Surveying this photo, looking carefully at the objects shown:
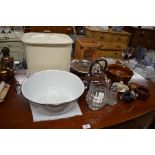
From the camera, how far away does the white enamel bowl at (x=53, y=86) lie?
88cm

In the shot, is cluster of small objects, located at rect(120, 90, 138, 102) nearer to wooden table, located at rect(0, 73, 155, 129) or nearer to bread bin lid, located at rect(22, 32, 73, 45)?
wooden table, located at rect(0, 73, 155, 129)

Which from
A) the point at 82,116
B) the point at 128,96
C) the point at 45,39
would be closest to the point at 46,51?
the point at 45,39

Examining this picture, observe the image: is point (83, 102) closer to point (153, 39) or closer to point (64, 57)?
point (64, 57)

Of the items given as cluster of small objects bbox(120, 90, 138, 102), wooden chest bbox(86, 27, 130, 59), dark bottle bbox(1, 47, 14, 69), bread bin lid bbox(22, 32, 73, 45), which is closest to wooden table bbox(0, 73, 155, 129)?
cluster of small objects bbox(120, 90, 138, 102)

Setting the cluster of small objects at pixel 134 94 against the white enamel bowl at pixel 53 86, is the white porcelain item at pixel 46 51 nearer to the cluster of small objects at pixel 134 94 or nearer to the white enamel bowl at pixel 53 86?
the white enamel bowl at pixel 53 86

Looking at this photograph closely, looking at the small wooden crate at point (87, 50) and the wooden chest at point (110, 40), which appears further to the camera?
the wooden chest at point (110, 40)

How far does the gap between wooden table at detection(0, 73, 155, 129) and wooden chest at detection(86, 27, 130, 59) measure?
66.3 inches

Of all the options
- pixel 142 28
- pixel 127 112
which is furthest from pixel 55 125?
pixel 142 28

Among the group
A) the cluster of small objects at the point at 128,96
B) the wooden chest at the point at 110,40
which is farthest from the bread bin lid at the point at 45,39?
the wooden chest at the point at 110,40

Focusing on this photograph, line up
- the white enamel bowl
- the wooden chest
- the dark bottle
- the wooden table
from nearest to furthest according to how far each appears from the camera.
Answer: the wooden table
the white enamel bowl
the dark bottle
the wooden chest

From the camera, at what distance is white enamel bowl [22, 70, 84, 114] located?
0.88 meters

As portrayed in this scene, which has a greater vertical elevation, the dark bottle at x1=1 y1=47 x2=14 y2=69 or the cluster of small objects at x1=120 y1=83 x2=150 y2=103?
the dark bottle at x1=1 y1=47 x2=14 y2=69

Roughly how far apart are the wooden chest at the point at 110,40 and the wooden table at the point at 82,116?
1684mm

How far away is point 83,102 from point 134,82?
44 centimetres
